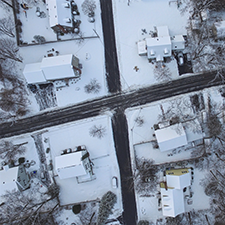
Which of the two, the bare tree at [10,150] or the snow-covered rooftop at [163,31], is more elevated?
the snow-covered rooftop at [163,31]

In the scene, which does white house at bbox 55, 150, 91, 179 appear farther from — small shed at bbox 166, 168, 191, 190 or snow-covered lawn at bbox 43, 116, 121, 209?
small shed at bbox 166, 168, 191, 190

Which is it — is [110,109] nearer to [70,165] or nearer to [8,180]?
[70,165]

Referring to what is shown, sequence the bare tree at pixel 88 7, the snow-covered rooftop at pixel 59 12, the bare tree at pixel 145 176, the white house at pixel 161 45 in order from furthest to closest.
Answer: the bare tree at pixel 88 7 < the bare tree at pixel 145 176 < the snow-covered rooftop at pixel 59 12 < the white house at pixel 161 45

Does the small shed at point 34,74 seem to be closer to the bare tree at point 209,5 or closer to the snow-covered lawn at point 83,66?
the snow-covered lawn at point 83,66

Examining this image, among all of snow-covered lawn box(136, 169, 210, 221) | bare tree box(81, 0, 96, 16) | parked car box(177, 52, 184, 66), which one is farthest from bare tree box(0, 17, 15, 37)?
snow-covered lawn box(136, 169, 210, 221)

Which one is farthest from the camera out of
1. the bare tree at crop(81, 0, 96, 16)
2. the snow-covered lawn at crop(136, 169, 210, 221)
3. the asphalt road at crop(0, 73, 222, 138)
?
the bare tree at crop(81, 0, 96, 16)

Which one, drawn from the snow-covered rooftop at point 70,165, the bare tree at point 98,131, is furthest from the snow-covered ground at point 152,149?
the snow-covered rooftop at point 70,165

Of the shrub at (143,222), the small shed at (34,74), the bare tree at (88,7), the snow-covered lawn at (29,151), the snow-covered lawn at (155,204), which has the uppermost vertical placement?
the bare tree at (88,7)
